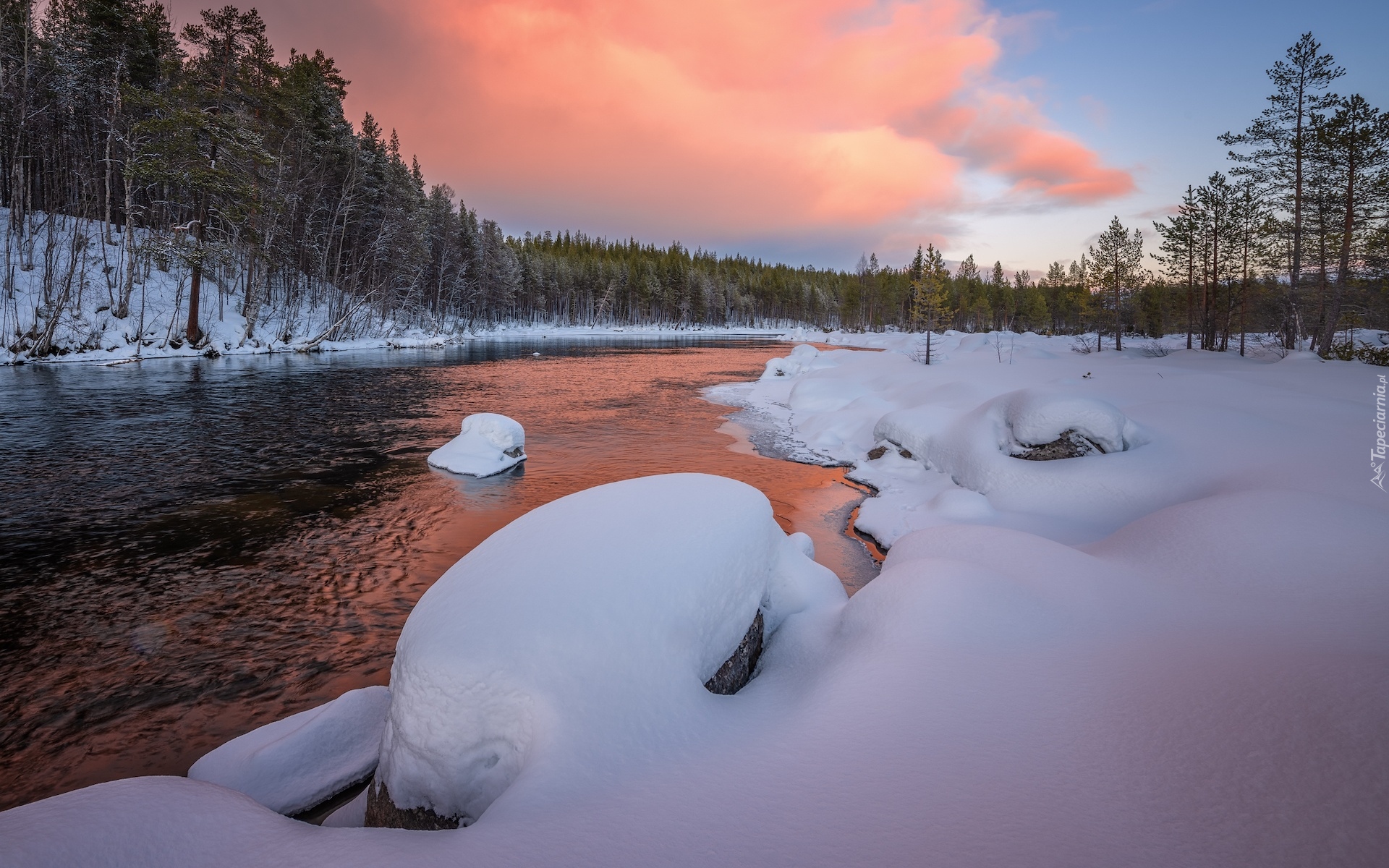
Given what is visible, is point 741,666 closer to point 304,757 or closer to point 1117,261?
point 304,757

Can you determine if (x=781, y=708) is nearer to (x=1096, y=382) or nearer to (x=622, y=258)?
(x=1096, y=382)

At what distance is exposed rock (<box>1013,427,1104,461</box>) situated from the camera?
9.81 metres

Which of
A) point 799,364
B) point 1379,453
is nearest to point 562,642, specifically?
point 1379,453

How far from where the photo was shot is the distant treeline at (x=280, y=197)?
77.7 feet

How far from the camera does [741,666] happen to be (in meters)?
4.16

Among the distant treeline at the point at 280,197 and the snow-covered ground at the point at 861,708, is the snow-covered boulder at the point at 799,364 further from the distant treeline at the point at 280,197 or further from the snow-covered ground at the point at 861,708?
the snow-covered ground at the point at 861,708

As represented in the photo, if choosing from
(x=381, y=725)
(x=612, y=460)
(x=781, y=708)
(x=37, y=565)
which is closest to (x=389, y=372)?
(x=612, y=460)

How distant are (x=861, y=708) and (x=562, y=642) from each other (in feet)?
6.18

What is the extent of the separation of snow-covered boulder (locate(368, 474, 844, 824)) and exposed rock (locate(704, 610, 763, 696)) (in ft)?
0.27

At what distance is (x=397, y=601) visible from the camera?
22.3ft

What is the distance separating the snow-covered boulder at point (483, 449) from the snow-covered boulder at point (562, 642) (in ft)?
27.8

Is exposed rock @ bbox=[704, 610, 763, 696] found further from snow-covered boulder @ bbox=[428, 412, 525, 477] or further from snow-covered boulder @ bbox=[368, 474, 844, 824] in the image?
snow-covered boulder @ bbox=[428, 412, 525, 477]

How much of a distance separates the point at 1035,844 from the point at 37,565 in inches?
444

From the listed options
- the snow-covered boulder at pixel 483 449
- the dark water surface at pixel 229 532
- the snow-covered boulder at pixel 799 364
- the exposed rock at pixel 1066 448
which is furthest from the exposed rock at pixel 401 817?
the snow-covered boulder at pixel 799 364
